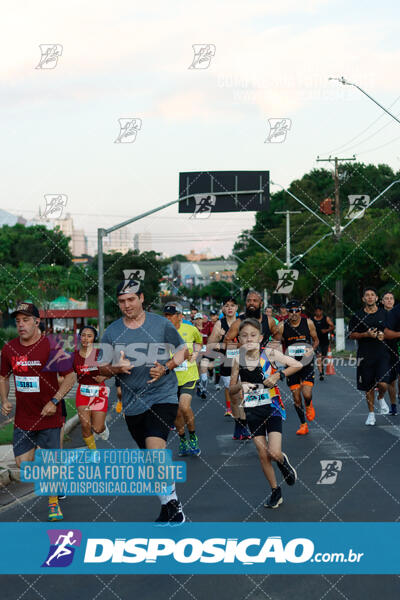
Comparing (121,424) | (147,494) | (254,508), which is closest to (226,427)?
(121,424)

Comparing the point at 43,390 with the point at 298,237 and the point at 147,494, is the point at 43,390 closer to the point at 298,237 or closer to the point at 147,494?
the point at 147,494

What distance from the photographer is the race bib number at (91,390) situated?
9.62 meters

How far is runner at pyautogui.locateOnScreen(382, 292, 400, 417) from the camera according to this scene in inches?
468

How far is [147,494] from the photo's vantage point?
8.16 metres

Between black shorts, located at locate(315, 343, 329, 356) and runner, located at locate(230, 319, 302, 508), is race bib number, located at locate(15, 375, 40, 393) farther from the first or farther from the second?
black shorts, located at locate(315, 343, 329, 356)

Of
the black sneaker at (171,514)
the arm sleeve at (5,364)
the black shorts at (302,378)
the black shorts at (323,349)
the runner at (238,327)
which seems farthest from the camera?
the black shorts at (323,349)

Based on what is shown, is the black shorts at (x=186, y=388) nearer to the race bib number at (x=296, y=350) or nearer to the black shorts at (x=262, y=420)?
the race bib number at (x=296, y=350)

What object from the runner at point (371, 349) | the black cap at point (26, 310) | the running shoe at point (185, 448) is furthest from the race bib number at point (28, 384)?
the runner at point (371, 349)

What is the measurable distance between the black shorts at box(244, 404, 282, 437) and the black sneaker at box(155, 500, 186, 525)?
3.65 ft

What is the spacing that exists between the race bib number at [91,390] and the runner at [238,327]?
2.14 meters

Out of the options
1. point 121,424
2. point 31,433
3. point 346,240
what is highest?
point 346,240

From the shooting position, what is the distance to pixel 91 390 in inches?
379
